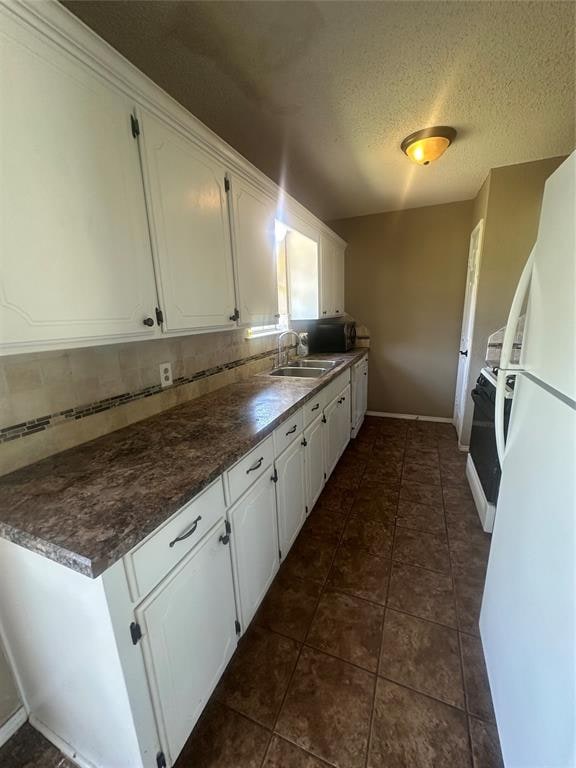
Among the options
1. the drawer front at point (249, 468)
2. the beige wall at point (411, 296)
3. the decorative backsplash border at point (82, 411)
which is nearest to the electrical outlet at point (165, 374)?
the decorative backsplash border at point (82, 411)

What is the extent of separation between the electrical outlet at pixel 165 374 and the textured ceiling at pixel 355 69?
1.29 metres

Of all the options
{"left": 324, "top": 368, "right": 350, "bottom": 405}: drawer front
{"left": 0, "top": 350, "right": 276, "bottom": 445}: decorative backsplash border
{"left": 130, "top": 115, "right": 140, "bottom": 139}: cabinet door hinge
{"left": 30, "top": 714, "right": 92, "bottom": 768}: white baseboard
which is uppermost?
{"left": 130, "top": 115, "right": 140, "bottom": 139}: cabinet door hinge

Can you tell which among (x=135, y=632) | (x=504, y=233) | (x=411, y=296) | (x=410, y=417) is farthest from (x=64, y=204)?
(x=410, y=417)

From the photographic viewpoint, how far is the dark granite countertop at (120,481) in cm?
73

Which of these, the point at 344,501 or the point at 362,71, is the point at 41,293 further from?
the point at 344,501

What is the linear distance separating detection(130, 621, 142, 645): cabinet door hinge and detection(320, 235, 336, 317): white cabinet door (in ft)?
8.92

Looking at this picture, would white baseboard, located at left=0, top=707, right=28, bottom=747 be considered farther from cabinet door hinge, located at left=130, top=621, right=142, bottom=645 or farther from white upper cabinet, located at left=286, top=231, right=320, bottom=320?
white upper cabinet, located at left=286, top=231, right=320, bottom=320

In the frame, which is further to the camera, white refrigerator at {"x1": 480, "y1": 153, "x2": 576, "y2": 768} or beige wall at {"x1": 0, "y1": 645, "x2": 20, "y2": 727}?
beige wall at {"x1": 0, "y1": 645, "x2": 20, "y2": 727}

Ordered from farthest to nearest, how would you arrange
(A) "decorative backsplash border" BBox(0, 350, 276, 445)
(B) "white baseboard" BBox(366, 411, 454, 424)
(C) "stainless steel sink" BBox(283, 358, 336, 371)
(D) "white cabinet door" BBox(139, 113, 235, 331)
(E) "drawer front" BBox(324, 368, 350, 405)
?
(B) "white baseboard" BBox(366, 411, 454, 424), (C) "stainless steel sink" BBox(283, 358, 336, 371), (E) "drawer front" BBox(324, 368, 350, 405), (D) "white cabinet door" BBox(139, 113, 235, 331), (A) "decorative backsplash border" BBox(0, 350, 276, 445)

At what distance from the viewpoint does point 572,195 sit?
779mm

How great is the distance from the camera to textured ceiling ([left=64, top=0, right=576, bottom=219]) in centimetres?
112

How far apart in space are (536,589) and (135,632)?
1.03 m

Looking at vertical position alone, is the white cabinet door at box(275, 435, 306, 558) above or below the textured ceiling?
below

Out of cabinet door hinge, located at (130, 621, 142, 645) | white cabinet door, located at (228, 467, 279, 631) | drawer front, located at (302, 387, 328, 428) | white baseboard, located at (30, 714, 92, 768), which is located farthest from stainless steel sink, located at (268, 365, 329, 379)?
white baseboard, located at (30, 714, 92, 768)
